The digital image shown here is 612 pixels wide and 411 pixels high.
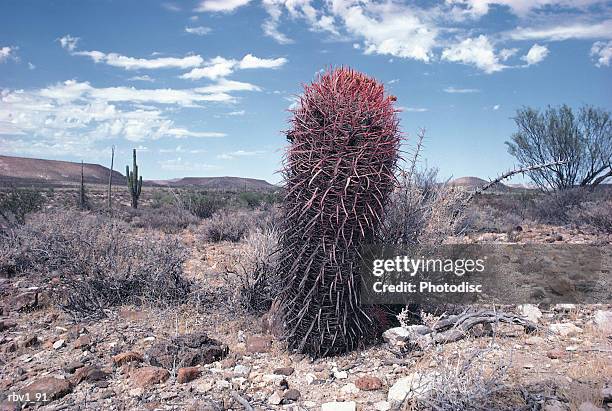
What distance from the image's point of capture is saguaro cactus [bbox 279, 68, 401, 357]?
5.05 metres

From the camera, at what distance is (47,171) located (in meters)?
79.6

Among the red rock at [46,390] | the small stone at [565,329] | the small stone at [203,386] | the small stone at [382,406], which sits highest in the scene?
the small stone at [565,329]

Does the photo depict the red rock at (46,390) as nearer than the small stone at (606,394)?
No

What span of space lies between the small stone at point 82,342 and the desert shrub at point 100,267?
0.91 metres

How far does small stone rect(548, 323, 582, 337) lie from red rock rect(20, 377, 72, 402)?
16.3 ft

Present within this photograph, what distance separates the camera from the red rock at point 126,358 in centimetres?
533

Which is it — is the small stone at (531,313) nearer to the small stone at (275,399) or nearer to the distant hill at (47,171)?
the small stone at (275,399)

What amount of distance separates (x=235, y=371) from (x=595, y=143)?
78.6ft

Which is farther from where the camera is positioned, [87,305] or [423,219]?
[87,305]

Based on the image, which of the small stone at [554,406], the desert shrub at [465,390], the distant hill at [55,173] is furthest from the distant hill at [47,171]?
the small stone at [554,406]

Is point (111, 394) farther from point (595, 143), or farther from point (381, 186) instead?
point (595, 143)

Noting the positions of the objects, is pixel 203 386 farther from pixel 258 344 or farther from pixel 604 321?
pixel 604 321

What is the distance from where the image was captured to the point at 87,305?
712cm

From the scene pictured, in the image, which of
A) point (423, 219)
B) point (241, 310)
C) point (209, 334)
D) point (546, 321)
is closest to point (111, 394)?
point (209, 334)
